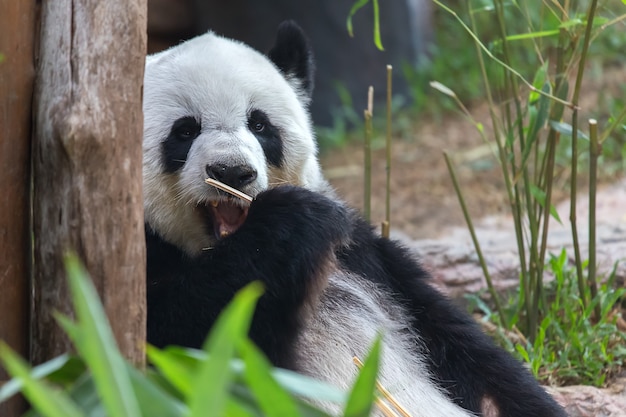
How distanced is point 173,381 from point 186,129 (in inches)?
63.6

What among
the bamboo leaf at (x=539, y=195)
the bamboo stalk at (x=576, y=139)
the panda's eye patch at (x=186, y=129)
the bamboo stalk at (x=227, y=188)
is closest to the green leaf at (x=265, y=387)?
the bamboo stalk at (x=227, y=188)

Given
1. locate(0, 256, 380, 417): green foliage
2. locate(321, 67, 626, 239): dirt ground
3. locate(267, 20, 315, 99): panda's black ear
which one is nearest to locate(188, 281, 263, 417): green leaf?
locate(0, 256, 380, 417): green foliage

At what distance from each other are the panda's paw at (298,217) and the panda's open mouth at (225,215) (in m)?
0.31

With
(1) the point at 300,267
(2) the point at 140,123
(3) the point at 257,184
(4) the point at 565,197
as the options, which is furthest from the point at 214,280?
(4) the point at 565,197

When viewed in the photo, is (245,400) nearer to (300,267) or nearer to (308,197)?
(300,267)

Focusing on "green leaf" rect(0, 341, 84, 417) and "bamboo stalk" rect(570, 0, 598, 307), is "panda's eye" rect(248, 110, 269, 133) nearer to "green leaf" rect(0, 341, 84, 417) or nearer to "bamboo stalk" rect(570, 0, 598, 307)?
"bamboo stalk" rect(570, 0, 598, 307)

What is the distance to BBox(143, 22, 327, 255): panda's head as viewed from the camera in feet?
10.1

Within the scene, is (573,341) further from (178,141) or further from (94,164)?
(94,164)

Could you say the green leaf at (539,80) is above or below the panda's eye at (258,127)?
above

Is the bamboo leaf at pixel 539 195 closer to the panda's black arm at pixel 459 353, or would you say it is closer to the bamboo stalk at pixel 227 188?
the panda's black arm at pixel 459 353

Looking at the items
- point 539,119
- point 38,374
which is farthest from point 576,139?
point 38,374

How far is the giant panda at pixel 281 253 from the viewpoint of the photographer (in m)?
2.74

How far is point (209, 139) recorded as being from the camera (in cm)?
313

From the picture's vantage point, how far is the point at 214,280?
272 cm
